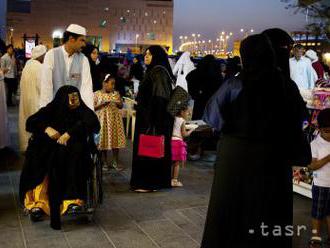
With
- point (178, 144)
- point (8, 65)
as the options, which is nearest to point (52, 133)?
point (178, 144)

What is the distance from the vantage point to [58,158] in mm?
4707

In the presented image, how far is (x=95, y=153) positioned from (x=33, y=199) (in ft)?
2.59

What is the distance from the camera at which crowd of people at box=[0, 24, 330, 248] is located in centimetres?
314

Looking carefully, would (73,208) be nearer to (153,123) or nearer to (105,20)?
(153,123)

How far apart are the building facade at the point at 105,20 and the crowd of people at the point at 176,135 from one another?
67.1m

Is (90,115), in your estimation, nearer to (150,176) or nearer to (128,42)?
(150,176)

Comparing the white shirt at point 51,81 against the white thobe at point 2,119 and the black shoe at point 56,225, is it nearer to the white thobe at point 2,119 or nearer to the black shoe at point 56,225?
the black shoe at point 56,225

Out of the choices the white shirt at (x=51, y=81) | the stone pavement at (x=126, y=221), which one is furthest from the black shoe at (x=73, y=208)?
the white shirt at (x=51, y=81)

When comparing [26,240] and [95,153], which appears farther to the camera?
[95,153]

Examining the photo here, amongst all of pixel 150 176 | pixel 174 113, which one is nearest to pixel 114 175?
pixel 150 176

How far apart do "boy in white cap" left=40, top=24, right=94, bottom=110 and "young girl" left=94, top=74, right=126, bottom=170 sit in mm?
1475

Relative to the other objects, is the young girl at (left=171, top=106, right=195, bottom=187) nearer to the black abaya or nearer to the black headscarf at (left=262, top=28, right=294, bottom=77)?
the black abaya

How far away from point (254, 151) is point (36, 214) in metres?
2.64

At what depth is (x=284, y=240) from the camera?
3.26 m
